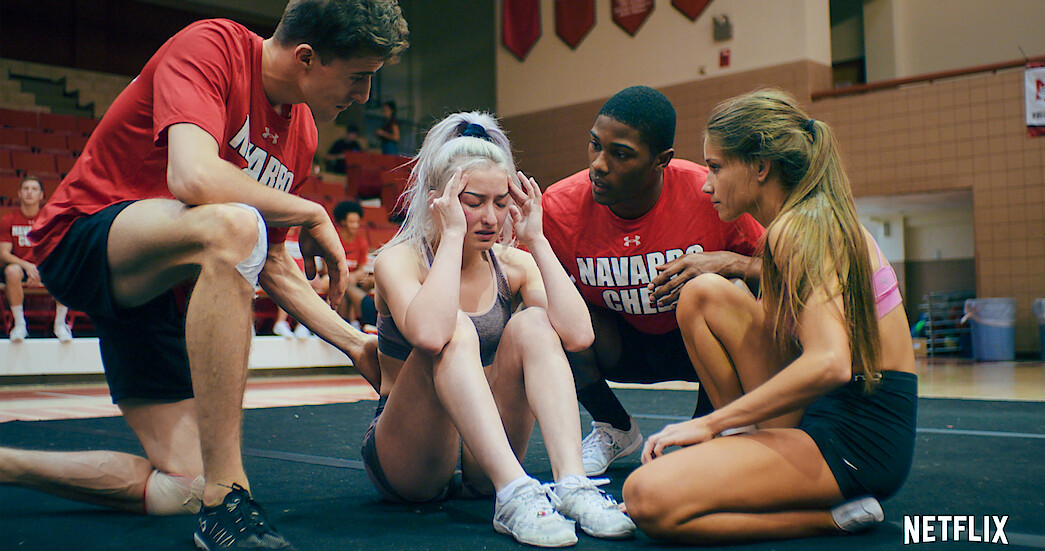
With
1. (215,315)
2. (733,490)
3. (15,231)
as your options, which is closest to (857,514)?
(733,490)

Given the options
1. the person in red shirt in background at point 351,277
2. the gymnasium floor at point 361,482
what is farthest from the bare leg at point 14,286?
the person in red shirt in background at point 351,277

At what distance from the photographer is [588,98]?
10047 mm

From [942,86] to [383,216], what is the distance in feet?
19.3

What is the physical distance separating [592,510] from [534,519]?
126 mm

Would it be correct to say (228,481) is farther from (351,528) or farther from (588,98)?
(588,98)

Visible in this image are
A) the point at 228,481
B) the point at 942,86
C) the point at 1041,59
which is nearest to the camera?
the point at 228,481

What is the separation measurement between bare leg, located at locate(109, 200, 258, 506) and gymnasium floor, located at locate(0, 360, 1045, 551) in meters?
0.18

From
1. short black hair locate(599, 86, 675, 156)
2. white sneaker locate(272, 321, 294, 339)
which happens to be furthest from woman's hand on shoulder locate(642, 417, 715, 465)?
white sneaker locate(272, 321, 294, 339)

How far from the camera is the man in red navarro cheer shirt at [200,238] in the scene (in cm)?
127

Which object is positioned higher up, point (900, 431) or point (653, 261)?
point (653, 261)

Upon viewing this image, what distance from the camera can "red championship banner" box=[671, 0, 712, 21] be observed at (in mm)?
9023

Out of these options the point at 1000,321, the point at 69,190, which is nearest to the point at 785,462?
the point at 69,190

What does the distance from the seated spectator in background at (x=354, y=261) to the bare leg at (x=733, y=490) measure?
4.75m

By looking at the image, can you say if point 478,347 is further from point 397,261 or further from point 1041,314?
point 1041,314
